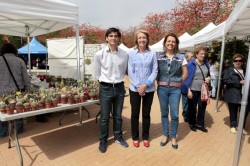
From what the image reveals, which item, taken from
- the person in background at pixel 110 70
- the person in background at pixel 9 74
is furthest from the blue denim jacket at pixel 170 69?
the person in background at pixel 9 74

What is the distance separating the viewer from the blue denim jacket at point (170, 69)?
3.16m

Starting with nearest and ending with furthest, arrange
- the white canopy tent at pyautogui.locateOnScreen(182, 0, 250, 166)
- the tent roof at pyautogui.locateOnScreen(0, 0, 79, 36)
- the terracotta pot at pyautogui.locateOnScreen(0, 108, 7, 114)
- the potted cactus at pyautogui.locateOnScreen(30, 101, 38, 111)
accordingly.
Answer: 1. the white canopy tent at pyautogui.locateOnScreen(182, 0, 250, 166)
2. the terracotta pot at pyautogui.locateOnScreen(0, 108, 7, 114)
3. the potted cactus at pyautogui.locateOnScreen(30, 101, 38, 111)
4. the tent roof at pyautogui.locateOnScreen(0, 0, 79, 36)

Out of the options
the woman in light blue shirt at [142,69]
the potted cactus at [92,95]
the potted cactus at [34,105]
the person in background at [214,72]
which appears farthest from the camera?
the person in background at [214,72]

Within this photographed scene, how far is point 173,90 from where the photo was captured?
3.24 metres

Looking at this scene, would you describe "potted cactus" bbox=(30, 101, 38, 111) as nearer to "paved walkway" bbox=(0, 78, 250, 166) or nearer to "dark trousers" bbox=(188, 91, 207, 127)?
"paved walkway" bbox=(0, 78, 250, 166)

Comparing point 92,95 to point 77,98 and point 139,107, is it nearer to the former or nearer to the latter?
point 77,98

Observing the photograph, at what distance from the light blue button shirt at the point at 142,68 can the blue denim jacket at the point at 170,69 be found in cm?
16

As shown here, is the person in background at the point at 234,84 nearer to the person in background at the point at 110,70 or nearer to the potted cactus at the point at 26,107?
the person in background at the point at 110,70

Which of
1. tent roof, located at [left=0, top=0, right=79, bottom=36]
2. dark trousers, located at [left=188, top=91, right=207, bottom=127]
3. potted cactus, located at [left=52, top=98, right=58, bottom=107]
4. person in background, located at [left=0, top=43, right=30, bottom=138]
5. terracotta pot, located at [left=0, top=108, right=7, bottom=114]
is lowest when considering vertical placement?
dark trousers, located at [left=188, top=91, right=207, bottom=127]

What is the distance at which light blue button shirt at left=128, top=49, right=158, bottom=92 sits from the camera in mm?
3051

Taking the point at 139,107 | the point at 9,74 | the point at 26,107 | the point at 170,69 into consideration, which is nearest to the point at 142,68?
the point at 170,69

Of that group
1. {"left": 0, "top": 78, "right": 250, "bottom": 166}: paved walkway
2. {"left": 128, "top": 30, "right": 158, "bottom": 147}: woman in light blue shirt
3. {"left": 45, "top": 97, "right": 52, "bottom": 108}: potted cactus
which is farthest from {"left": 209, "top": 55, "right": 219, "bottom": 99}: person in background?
{"left": 45, "top": 97, "right": 52, "bottom": 108}: potted cactus

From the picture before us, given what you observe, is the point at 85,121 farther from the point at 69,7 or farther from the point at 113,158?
the point at 69,7

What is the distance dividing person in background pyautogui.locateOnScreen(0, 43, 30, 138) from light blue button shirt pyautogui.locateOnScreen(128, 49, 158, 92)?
2.09m
